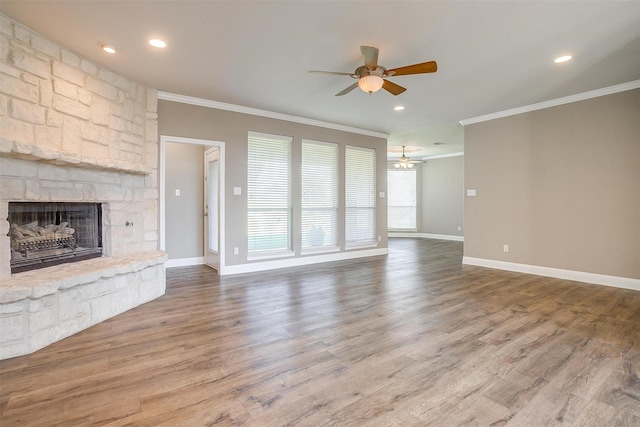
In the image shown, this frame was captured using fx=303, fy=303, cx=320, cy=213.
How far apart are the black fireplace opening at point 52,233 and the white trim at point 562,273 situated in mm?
6045

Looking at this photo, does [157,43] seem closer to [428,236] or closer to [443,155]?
[443,155]

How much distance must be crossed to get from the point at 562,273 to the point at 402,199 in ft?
22.0

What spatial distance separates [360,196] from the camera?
270 inches

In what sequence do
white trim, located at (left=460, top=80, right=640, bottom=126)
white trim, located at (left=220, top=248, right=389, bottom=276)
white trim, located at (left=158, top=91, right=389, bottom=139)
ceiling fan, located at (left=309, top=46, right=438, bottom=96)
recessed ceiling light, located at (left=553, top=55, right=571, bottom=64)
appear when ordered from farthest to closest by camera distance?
white trim, located at (left=220, top=248, right=389, bottom=276) → white trim, located at (left=158, top=91, right=389, bottom=139) → white trim, located at (left=460, top=80, right=640, bottom=126) → recessed ceiling light, located at (left=553, top=55, right=571, bottom=64) → ceiling fan, located at (left=309, top=46, right=438, bottom=96)

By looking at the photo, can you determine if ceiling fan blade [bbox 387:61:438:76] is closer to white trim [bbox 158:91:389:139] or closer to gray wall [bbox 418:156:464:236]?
white trim [bbox 158:91:389:139]

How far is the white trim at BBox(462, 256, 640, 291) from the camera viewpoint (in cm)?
416

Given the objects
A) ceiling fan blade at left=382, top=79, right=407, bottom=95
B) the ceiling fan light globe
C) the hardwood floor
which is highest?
ceiling fan blade at left=382, top=79, right=407, bottom=95

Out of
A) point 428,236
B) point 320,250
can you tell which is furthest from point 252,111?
point 428,236

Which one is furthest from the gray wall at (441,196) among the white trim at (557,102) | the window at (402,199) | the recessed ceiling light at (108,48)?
the recessed ceiling light at (108,48)

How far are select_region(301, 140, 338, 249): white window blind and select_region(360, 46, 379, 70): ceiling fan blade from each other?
9.61 ft

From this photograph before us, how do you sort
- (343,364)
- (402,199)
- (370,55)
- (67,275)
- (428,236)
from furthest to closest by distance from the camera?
1. (402,199)
2. (428,236)
3. (370,55)
4. (67,275)
5. (343,364)

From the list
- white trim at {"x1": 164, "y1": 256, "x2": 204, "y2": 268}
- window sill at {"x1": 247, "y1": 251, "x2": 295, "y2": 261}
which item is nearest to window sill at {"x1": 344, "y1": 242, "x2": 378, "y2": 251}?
window sill at {"x1": 247, "y1": 251, "x2": 295, "y2": 261}

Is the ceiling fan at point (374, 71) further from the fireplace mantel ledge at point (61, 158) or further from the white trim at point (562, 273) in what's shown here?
the white trim at point (562, 273)

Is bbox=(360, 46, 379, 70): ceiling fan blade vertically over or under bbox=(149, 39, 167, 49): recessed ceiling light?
under
